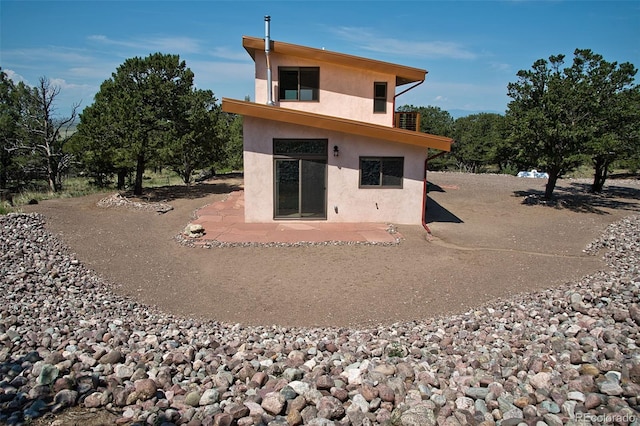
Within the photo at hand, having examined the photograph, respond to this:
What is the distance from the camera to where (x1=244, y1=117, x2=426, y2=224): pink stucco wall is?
11648mm

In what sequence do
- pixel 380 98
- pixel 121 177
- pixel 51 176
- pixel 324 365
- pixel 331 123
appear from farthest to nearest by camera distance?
1. pixel 51 176
2. pixel 121 177
3. pixel 380 98
4. pixel 331 123
5. pixel 324 365

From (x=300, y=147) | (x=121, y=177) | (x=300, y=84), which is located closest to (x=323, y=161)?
(x=300, y=147)

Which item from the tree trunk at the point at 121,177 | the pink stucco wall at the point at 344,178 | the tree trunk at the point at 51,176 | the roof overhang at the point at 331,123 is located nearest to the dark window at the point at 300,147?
the pink stucco wall at the point at 344,178

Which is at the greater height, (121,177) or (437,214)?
(121,177)

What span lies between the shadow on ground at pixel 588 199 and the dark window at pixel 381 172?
27.2 feet

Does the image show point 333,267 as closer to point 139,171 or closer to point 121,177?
point 139,171

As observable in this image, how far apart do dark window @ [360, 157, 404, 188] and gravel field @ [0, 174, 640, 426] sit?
6053 millimetres

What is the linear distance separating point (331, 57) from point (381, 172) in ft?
13.7

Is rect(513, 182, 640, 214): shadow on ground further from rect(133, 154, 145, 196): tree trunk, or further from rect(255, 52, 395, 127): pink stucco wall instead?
rect(133, 154, 145, 196): tree trunk

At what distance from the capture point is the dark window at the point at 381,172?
472 inches

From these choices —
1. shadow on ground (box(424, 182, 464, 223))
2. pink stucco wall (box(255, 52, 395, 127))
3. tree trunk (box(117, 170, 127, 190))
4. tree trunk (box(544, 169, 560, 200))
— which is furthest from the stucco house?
tree trunk (box(117, 170, 127, 190))

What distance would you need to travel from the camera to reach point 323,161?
11875 millimetres

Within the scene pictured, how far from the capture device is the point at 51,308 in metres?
A: 6.02

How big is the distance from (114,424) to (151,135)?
44.9 feet
